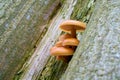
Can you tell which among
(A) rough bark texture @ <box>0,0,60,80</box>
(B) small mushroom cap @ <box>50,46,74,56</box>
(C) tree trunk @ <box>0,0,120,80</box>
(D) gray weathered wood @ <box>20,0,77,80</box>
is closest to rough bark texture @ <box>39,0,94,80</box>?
(C) tree trunk @ <box>0,0,120,80</box>

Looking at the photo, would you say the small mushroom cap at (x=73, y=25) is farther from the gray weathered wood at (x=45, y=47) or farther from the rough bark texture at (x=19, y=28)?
the rough bark texture at (x=19, y=28)

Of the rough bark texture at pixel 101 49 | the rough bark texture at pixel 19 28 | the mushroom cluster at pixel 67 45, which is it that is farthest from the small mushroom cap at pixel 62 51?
the rough bark texture at pixel 19 28

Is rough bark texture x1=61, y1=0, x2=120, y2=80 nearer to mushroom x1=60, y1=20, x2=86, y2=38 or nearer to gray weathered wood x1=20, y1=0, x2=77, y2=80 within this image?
mushroom x1=60, y1=20, x2=86, y2=38

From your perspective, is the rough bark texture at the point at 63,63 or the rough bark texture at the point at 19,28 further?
the rough bark texture at the point at 19,28

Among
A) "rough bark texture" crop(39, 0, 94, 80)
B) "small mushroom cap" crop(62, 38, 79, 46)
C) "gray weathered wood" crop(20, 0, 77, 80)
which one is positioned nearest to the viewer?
"small mushroom cap" crop(62, 38, 79, 46)

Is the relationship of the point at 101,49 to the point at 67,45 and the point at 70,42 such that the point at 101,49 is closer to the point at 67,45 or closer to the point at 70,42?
the point at 70,42

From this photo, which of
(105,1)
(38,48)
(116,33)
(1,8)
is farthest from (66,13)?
(116,33)

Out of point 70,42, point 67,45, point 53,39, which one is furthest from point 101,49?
point 53,39
